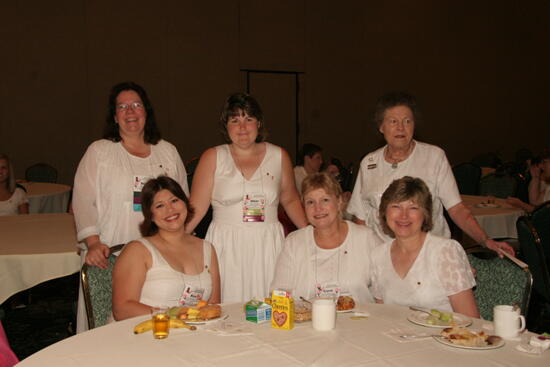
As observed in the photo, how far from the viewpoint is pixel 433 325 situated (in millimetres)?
1982

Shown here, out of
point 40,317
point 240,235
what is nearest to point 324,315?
point 240,235

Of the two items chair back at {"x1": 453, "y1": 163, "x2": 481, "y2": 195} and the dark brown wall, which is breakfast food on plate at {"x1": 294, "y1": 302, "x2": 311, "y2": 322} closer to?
chair back at {"x1": 453, "y1": 163, "x2": 481, "y2": 195}

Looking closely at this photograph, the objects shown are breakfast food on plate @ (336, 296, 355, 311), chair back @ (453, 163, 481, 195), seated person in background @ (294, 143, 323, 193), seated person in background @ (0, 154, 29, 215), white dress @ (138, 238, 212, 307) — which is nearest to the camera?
breakfast food on plate @ (336, 296, 355, 311)

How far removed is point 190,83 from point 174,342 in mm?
9051

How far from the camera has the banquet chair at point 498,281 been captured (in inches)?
94.3

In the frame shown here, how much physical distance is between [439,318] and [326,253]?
2.22ft

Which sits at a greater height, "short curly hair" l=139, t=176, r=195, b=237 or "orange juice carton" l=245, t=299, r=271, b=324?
"short curly hair" l=139, t=176, r=195, b=237

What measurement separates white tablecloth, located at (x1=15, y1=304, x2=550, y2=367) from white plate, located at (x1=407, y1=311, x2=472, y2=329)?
22 mm

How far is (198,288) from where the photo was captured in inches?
99.0

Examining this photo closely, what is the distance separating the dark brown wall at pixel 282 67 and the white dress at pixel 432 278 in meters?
8.30

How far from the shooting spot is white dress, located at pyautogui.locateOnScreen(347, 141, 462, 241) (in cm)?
301

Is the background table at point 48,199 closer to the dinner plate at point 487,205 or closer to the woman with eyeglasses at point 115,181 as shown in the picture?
the woman with eyeglasses at point 115,181

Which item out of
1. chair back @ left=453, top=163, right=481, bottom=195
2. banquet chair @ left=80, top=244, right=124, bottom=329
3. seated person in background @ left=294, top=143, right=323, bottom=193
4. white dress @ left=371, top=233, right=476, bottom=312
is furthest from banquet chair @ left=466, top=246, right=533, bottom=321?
chair back @ left=453, top=163, right=481, bottom=195

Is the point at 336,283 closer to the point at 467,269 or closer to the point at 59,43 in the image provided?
the point at 467,269
